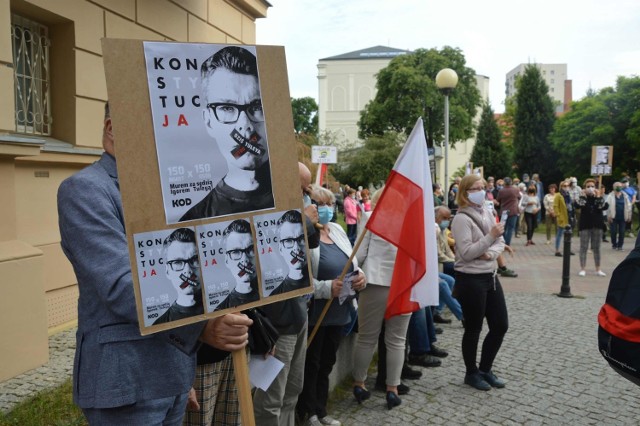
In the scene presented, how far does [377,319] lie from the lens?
4988 mm

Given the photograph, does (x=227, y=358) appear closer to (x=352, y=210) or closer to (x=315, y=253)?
(x=315, y=253)

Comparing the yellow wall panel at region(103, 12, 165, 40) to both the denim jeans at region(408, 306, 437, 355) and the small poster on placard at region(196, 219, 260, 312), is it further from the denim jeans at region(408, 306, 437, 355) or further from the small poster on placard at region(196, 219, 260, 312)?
the small poster on placard at region(196, 219, 260, 312)

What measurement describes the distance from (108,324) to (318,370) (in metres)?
2.80

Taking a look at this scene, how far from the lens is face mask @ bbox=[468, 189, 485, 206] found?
5.26 m

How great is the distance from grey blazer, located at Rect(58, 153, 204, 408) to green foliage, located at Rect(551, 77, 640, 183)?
39.3 m

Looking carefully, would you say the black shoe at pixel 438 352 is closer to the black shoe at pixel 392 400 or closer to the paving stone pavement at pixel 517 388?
the paving stone pavement at pixel 517 388

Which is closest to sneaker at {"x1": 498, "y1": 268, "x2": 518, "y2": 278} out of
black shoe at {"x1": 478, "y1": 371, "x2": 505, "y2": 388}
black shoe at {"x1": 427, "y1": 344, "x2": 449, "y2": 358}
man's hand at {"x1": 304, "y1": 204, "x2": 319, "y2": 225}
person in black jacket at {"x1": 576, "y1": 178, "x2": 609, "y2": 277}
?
person in black jacket at {"x1": 576, "y1": 178, "x2": 609, "y2": 277}

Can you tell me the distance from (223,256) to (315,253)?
7.24 ft

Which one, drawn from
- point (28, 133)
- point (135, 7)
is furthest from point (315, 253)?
point (135, 7)

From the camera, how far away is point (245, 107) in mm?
2109

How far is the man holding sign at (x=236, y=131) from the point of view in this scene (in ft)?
6.59

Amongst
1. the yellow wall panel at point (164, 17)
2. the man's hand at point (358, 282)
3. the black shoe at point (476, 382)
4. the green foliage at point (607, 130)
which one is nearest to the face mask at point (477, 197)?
the man's hand at point (358, 282)

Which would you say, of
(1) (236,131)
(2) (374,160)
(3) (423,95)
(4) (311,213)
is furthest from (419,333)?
(2) (374,160)

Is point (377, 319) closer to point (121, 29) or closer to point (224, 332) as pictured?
point (224, 332)
